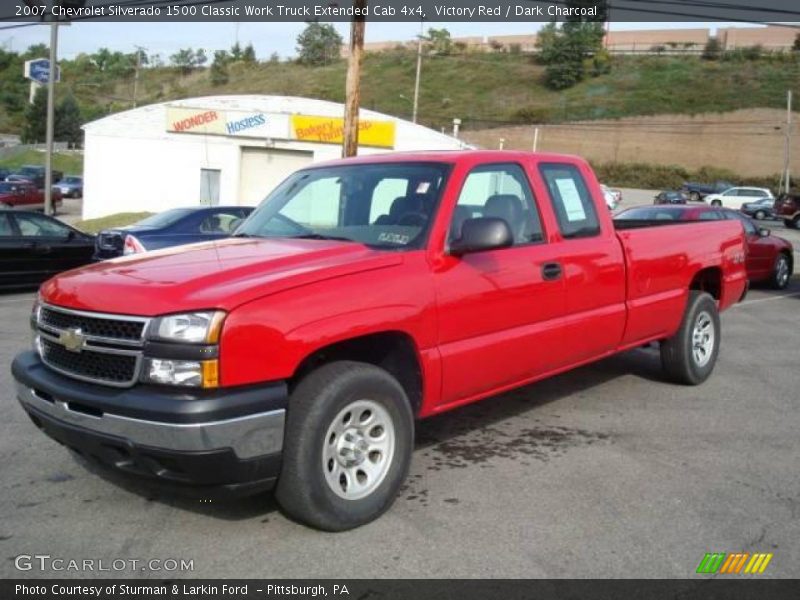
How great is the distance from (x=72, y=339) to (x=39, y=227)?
A: 1040 centimetres

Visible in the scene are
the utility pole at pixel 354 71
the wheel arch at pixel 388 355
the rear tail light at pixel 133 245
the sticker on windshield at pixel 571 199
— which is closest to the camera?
the wheel arch at pixel 388 355

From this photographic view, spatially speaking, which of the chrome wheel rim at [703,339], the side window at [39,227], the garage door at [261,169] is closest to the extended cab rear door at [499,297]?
the chrome wheel rim at [703,339]

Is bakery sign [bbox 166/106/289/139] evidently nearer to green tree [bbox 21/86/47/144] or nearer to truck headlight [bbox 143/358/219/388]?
truck headlight [bbox 143/358/219/388]

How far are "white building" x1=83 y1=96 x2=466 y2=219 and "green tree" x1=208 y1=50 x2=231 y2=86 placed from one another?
76.7 m

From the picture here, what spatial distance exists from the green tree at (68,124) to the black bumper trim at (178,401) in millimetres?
92150

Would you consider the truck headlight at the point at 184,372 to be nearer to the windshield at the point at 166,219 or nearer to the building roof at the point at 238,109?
the windshield at the point at 166,219

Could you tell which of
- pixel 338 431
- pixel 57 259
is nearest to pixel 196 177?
pixel 57 259

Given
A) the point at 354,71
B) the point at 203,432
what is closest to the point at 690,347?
the point at 203,432

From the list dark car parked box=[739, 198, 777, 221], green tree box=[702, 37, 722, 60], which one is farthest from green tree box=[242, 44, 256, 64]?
dark car parked box=[739, 198, 777, 221]

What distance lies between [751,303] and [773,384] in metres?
6.45

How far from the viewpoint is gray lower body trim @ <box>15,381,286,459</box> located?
347cm

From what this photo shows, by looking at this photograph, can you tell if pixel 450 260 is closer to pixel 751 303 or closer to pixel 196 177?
pixel 751 303

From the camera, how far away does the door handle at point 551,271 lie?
5.15m

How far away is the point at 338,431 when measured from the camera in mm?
3996
